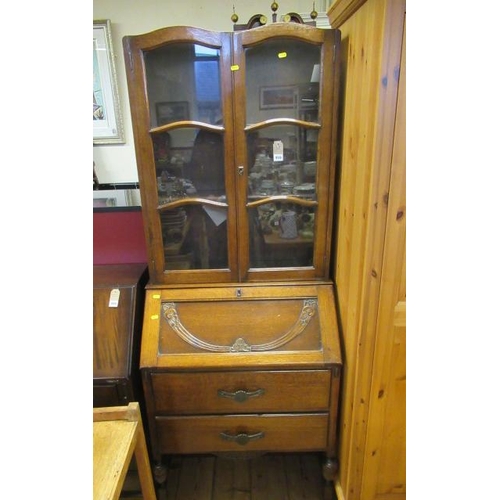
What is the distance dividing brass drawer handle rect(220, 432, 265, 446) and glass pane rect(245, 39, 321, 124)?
3.76 ft

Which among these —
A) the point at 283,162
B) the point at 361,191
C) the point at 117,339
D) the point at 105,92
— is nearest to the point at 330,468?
the point at 117,339

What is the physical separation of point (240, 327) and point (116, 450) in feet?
1.76

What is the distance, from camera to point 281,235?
4.51ft

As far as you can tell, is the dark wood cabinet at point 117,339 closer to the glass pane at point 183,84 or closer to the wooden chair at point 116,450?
the wooden chair at point 116,450

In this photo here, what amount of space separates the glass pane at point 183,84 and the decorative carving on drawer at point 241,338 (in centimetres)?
70

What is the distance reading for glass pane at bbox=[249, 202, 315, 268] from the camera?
4.37ft

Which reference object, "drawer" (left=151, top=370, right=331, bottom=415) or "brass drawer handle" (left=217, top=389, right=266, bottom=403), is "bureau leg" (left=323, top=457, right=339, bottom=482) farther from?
"brass drawer handle" (left=217, top=389, right=266, bottom=403)

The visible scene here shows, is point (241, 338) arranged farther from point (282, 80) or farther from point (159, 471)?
point (282, 80)

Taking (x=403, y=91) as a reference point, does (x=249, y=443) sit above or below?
below

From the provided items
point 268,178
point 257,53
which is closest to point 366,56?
point 257,53

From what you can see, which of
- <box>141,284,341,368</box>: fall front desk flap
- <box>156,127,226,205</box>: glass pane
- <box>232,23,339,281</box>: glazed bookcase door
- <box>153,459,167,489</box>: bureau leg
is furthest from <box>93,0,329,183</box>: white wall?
<box>153,459,167,489</box>: bureau leg
